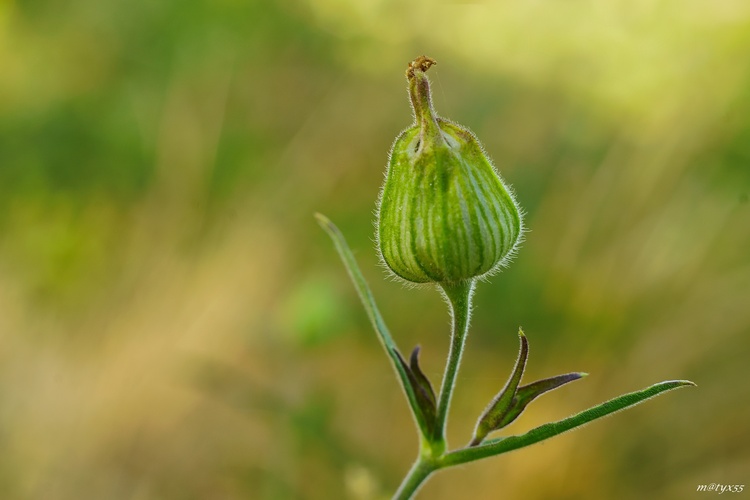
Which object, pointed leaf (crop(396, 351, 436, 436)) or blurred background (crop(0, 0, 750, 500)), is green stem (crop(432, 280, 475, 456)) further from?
blurred background (crop(0, 0, 750, 500))

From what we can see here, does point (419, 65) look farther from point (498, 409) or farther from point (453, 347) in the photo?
point (498, 409)

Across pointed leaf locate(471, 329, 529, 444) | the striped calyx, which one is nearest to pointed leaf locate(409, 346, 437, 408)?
pointed leaf locate(471, 329, 529, 444)

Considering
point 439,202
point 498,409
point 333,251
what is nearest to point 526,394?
point 498,409

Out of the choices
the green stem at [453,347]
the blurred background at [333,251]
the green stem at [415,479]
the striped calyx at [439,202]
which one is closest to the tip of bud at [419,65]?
the striped calyx at [439,202]

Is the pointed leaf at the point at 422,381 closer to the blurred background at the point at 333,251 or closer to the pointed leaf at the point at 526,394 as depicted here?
the pointed leaf at the point at 526,394

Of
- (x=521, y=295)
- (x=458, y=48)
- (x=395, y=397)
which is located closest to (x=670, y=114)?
(x=521, y=295)

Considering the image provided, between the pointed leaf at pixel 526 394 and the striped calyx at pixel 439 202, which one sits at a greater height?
the striped calyx at pixel 439 202
